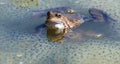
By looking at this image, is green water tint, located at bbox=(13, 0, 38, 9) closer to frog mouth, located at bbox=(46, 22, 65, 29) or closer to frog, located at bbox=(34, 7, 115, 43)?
frog, located at bbox=(34, 7, 115, 43)

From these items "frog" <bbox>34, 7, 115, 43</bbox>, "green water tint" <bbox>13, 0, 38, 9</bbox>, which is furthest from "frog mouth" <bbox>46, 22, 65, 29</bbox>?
"green water tint" <bbox>13, 0, 38, 9</bbox>

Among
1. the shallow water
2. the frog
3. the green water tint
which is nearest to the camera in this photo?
the shallow water

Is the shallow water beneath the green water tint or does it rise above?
beneath

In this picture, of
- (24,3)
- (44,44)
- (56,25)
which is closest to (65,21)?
(56,25)

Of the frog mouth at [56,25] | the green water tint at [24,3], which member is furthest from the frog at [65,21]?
the green water tint at [24,3]

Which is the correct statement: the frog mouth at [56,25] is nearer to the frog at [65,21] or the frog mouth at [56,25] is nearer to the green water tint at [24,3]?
the frog at [65,21]

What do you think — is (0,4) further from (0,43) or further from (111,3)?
(111,3)
